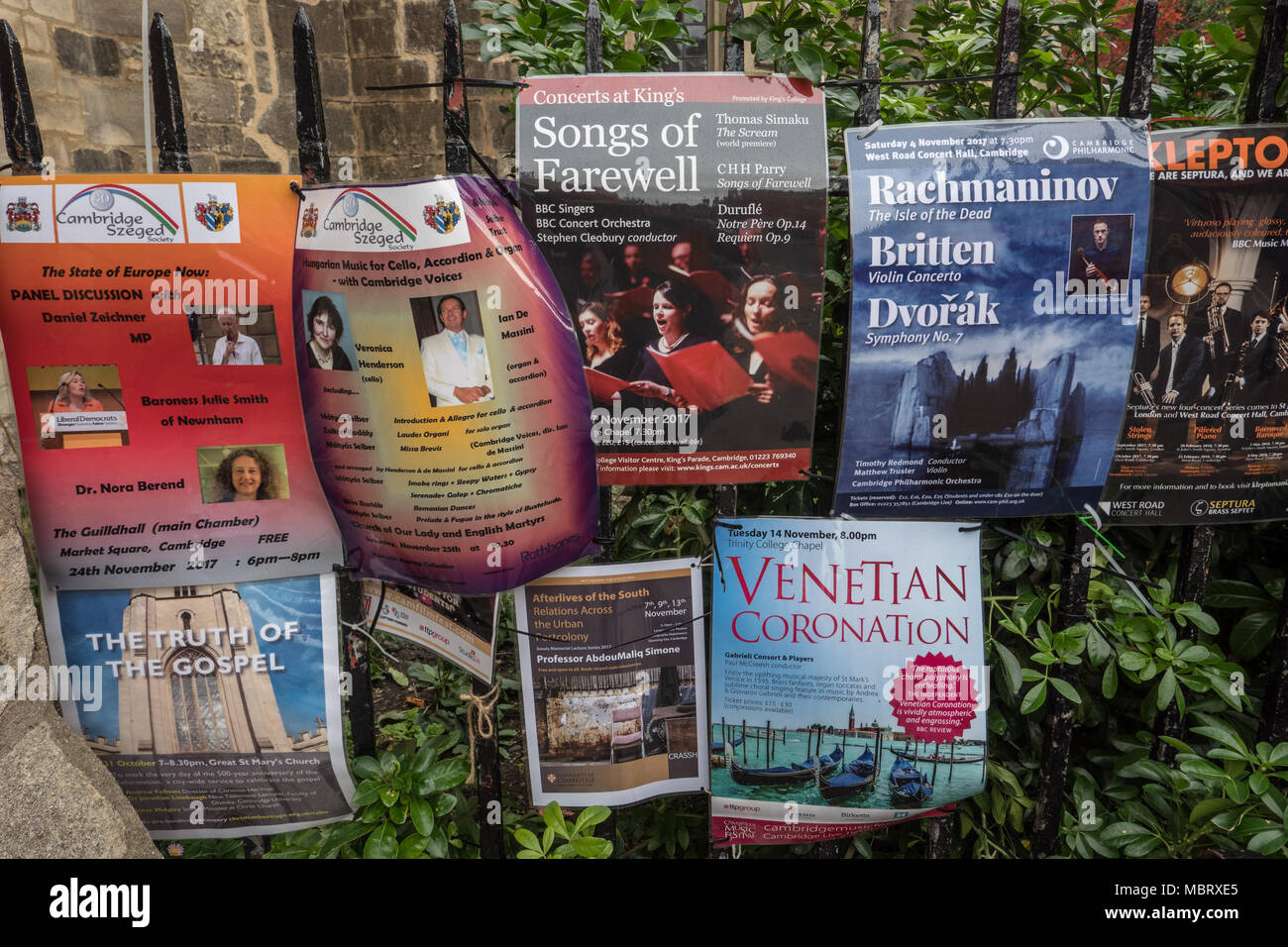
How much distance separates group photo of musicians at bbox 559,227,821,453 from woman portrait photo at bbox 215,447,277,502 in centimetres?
73

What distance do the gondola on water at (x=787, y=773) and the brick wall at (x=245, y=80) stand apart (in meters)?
4.67

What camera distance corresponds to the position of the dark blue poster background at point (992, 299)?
1.69 metres

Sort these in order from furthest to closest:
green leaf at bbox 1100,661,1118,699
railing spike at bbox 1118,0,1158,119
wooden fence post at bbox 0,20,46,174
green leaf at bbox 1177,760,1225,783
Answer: green leaf at bbox 1100,661,1118,699, green leaf at bbox 1177,760,1225,783, railing spike at bbox 1118,0,1158,119, wooden fence post at bbox 0,20,46,174

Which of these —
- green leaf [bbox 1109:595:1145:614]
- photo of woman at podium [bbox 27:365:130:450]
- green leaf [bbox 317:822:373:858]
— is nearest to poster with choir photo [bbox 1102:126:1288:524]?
green leaf [bbox 1109:595:1145:614]

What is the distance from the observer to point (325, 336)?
5.47 feet

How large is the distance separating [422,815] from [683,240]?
1.34 metres

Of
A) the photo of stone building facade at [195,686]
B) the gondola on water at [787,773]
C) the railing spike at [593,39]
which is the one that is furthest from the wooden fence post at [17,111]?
the gondola on water at [787,773]

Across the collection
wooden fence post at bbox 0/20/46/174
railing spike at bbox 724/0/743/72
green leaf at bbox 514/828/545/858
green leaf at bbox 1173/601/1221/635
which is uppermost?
railing spike at bbox 724/0/743/72

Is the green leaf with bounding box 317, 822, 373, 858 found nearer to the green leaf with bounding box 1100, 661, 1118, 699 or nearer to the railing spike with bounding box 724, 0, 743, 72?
the green leaf with bounding box 1100, 661, 1118, 699

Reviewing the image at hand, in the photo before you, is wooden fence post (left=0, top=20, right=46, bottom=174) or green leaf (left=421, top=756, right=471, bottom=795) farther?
green leaf (left=421, top=756, right=471, bottom=795)

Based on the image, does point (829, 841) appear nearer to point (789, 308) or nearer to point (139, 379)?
point (789, 308)

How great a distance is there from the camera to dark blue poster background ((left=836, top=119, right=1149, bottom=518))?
169 cm

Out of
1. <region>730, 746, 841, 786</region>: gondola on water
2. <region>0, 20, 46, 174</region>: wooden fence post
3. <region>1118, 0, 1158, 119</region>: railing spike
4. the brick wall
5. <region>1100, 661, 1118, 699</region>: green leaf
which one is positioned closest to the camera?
<region>0, 20, 46, 174</region>: wooden fence post

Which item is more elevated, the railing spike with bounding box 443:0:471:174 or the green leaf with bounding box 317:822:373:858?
the railing spike with bounding box 443:0:471:174
